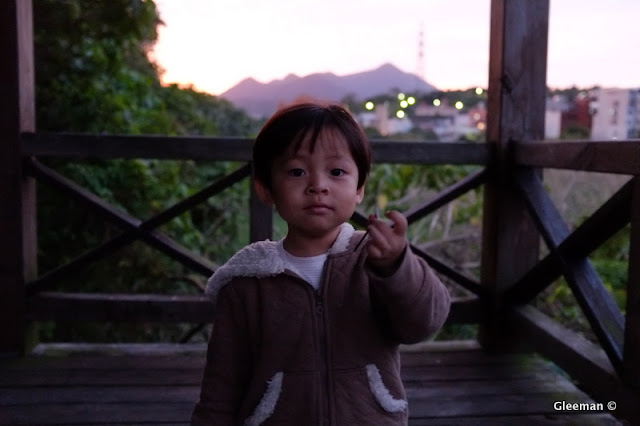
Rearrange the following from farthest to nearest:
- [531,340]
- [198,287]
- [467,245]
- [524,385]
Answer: [467,245], [198,287], [531,340], [524,385]

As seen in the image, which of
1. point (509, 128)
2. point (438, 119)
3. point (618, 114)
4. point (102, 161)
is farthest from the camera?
point (438, 119)

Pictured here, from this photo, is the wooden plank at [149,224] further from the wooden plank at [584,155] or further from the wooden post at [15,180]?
the wooden plank at [584,155]

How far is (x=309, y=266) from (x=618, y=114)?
2610 mm

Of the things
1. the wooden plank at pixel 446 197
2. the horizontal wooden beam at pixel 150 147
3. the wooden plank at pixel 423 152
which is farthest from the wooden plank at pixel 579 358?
the horizontal wooden beam at pixel 150 147

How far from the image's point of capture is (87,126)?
3.79 m

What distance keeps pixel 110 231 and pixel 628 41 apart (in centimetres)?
298

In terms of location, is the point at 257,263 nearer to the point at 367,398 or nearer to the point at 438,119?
the point at 367,398

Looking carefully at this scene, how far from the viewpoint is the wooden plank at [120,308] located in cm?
300

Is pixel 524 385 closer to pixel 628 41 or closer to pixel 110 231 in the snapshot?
pixel 628 41

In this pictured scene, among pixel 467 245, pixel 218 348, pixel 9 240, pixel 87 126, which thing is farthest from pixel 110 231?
pixel 218 348

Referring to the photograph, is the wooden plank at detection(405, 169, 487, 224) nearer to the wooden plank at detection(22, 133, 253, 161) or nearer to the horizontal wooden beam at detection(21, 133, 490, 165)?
the horizontal wooden beam at detection(21, 133, 490, 165)

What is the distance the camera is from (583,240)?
2375 mm

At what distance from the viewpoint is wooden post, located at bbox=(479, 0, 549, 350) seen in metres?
2.91

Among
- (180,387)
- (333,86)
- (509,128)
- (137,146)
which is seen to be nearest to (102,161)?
(137,146)
